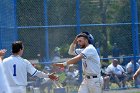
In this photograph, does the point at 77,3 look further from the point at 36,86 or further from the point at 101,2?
the point at 36,86

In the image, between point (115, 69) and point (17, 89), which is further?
point (115, 69)

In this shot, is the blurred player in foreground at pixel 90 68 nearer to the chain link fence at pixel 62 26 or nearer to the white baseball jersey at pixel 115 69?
the chain link fence at pixel 62 26

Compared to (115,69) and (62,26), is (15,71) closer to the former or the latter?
(62,26)

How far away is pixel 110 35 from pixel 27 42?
3088 millimetres

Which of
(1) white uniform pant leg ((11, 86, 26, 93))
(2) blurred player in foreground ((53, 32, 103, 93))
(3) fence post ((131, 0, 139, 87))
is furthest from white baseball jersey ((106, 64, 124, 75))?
(1) white uniform pant leg ((11, 86, 26, 93))

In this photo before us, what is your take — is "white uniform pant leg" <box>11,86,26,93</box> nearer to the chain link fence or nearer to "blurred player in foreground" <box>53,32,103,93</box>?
"blurred player in foreground" <box>53,32,103,93</box>

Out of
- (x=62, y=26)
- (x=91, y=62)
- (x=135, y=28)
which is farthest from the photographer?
(x=135, y=28)

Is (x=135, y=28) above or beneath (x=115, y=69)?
above

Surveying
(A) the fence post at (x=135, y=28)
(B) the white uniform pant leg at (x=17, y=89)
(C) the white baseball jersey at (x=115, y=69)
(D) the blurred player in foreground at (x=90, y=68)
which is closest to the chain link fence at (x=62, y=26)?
(A) the fence post at (x=135, y=28)

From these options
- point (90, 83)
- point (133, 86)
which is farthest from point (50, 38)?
point (90, 83)

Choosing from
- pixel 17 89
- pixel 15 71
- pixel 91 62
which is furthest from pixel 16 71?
pixel 91 62

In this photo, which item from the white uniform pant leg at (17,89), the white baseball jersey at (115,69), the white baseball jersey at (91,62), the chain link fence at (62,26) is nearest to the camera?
the white uniform pant leg at (17,89)

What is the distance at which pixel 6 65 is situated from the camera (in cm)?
1004

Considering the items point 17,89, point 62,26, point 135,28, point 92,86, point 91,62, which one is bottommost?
point 92,86
